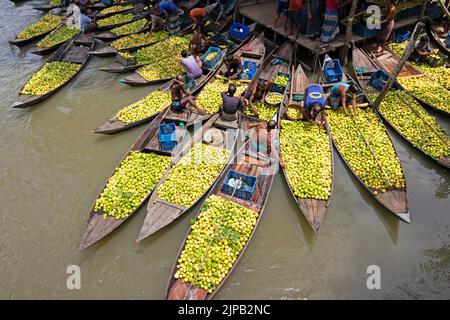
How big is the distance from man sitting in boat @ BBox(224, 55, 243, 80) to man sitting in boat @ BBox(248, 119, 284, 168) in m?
2.98

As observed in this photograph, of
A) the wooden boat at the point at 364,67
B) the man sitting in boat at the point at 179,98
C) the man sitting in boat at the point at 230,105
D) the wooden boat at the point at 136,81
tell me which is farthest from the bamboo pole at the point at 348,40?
the wooden boat at the point at 136,81

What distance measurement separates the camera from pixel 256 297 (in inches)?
266

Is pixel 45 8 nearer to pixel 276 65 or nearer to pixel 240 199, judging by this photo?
pixel 276 65

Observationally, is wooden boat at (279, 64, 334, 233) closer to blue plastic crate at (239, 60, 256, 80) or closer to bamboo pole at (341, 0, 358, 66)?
blue plastic crate at (239, 60, 256, 80)

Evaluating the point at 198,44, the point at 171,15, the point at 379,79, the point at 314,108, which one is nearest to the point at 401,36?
the point at 379,79

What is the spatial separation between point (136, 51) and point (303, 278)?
1171 centimetres

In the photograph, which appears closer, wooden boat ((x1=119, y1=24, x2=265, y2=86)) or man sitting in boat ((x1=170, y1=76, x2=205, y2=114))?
man sitting in boat ((x1=170, y1=76, x2=205, y2=114))

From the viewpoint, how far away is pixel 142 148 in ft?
29.7

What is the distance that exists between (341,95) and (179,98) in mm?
5492

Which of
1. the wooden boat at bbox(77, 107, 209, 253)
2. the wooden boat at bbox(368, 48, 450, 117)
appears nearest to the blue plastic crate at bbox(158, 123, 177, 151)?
the wooden boat at bbox(77, 107, 209, 253)

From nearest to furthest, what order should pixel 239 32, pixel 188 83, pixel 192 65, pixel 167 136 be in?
1. pixel 167 136
2. pixel 188 83
3. pixel 192 65
4. pixel 239 32

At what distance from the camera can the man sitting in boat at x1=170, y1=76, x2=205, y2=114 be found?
9.93 m

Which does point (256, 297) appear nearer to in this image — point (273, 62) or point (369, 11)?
point (273, 62)

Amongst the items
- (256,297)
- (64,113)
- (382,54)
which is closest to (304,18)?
(382,54)
